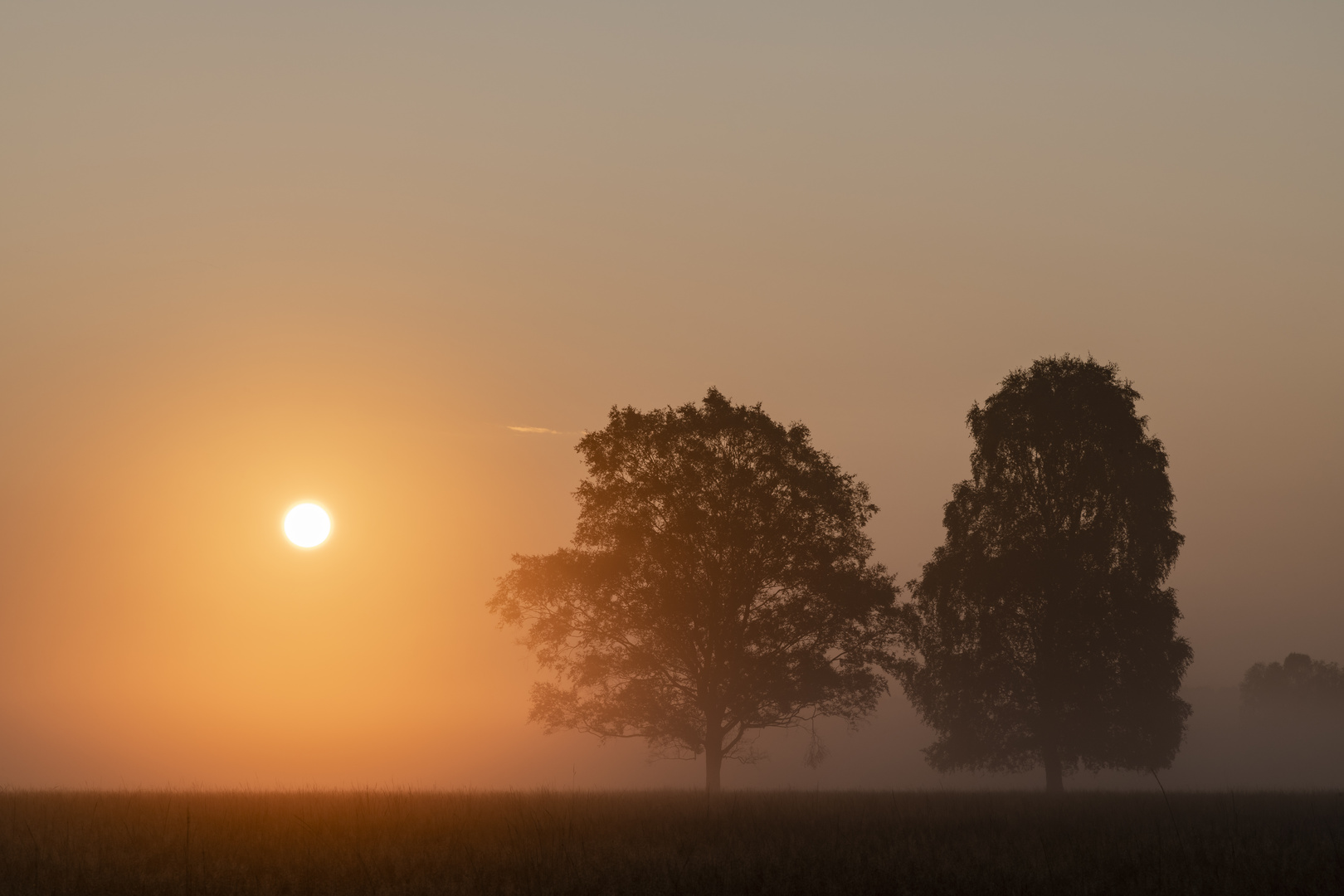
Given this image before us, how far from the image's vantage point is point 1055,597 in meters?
34.8

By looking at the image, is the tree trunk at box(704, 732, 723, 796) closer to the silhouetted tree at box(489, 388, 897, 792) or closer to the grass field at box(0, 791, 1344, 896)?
the silhouetted tree at box(489, 388, 897, 792)

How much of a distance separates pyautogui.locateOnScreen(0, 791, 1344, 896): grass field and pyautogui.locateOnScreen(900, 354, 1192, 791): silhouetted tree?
13.9m

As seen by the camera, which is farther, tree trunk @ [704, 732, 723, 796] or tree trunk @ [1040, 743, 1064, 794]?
tree trunk @ [1040, 743, 1064, 794]

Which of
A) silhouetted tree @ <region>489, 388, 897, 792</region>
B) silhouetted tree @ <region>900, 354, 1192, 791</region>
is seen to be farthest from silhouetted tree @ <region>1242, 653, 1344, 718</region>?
silhouetted tree @ <region>489, 388, 897, 792</region>

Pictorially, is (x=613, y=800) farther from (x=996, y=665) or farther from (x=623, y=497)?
(x=996, y=665)

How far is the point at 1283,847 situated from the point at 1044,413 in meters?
22.7

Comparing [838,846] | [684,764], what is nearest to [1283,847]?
[838,846]

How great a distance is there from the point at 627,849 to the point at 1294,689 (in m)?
203

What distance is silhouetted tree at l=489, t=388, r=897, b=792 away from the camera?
104 feet

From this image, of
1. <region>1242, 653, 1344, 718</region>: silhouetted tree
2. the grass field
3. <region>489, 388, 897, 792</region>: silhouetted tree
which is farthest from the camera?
<region>1242, 653, 1344, 718</region>: silhouetted tree

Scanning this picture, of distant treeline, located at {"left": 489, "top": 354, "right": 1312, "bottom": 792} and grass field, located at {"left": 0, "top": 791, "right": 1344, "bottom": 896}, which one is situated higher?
distant treeline, located at {"left": 489, "top": 354, "right": 1312, "bottom": 792}

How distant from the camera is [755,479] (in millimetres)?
32281

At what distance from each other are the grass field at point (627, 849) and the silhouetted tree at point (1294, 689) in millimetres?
185506

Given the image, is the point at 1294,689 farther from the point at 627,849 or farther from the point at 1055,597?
the point at 627,849
